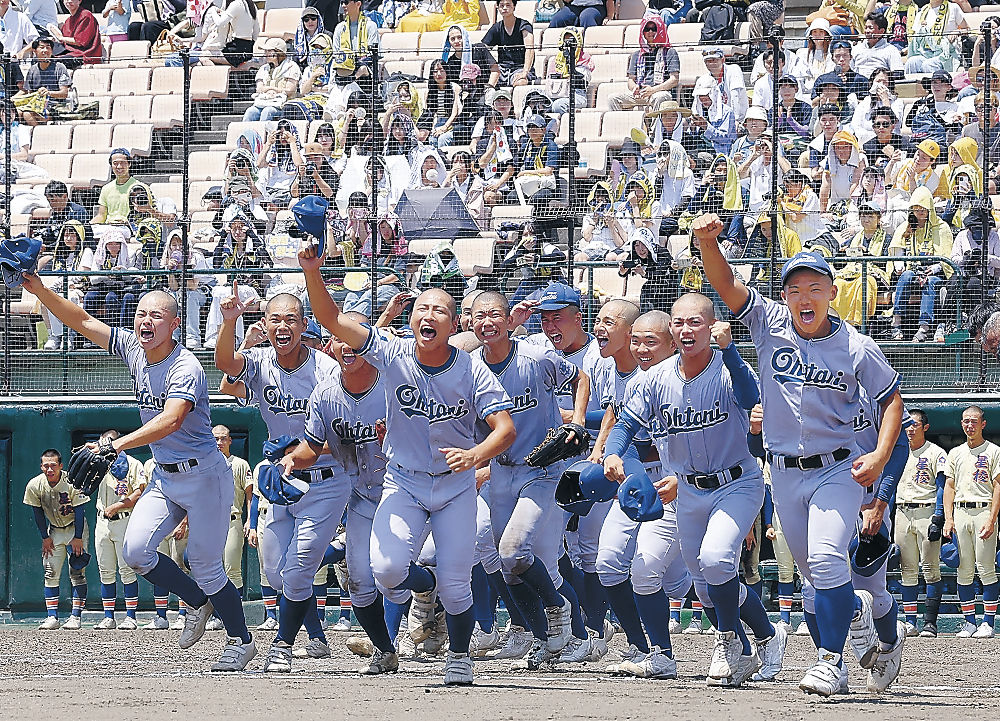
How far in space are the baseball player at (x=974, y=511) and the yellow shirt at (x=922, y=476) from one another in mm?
136

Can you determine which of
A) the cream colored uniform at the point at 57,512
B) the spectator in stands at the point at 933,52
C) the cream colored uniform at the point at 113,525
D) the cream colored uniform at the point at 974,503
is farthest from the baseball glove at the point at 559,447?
the spectator in stands at the point at 933,52

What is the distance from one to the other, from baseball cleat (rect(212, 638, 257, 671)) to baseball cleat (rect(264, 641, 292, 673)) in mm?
201

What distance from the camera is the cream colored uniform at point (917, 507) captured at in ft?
38.3

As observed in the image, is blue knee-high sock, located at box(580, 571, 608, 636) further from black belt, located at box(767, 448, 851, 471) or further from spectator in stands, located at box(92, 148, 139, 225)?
spectator in stands, located at box(92, 148, 139, 225)

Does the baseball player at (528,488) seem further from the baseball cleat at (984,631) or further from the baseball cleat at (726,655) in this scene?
the baseball cleat at (984,631)

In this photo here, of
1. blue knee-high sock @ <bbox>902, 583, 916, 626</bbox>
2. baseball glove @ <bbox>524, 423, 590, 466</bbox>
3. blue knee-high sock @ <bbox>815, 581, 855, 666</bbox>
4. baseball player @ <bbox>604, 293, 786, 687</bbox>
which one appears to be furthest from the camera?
blue knee-high sock @ <bbox>902, 583, 916, 626</bbox>

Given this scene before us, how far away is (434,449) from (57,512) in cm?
555

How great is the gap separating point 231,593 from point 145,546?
554 mm

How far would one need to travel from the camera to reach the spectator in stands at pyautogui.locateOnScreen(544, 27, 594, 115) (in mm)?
12539

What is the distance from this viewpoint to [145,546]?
27.4ft

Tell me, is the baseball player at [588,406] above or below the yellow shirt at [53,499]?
above

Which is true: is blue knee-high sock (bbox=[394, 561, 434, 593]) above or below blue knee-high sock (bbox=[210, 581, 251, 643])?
above

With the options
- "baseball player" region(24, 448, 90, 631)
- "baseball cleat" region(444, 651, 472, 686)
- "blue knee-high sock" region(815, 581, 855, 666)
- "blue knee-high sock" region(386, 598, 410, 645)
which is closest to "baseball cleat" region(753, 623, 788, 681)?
"blue knee-high sock" region(815, 581, 855, 666)

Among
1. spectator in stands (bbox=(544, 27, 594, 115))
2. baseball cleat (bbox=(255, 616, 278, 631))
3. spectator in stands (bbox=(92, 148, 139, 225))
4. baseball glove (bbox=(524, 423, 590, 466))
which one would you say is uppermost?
spectator in stands (bbox=(544, 27, 594, 115))
